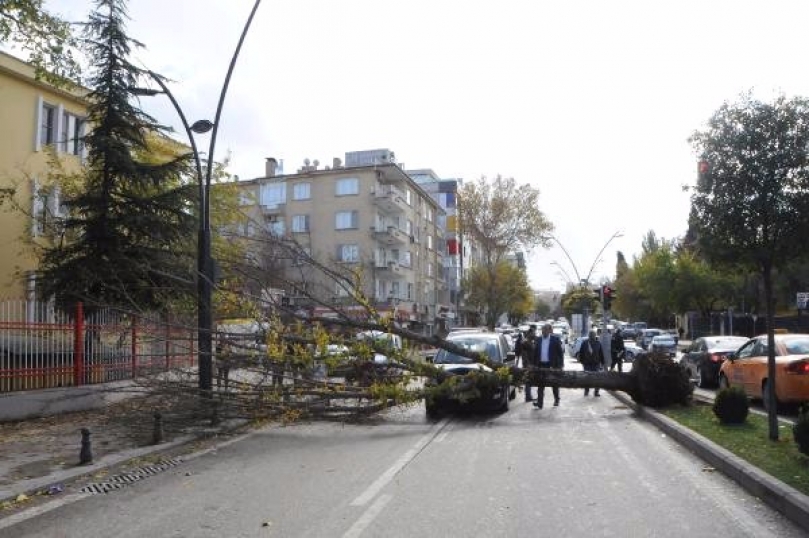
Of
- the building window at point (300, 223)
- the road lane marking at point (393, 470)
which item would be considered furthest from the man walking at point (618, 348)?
the building window at point (300, 223)

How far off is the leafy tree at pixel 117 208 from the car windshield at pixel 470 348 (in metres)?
6.88

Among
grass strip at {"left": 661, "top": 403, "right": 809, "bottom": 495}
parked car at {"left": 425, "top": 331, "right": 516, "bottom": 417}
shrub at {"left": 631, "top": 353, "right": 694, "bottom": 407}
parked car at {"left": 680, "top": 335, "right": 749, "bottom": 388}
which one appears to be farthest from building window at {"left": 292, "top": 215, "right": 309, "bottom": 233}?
grass strip at {"left": 661, "top": 403, "right": 809, "bottom": 495}

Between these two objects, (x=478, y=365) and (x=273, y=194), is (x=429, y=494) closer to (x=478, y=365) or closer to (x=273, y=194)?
(x=478, y=365)

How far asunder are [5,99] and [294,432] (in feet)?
59.7

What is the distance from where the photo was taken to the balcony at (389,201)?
184ft

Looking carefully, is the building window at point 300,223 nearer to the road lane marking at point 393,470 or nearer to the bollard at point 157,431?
the road lane marking at point 393,470

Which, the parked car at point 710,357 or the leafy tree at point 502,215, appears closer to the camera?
the parked car at point 710,357

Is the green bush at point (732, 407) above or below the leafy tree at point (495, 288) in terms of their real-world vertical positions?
below

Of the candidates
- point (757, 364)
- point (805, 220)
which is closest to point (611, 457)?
point (805, 220)

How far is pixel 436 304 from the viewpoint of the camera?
77000 mm

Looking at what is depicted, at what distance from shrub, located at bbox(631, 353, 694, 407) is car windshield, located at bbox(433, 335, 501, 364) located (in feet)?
10.2

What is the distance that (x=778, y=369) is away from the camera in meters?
13.5

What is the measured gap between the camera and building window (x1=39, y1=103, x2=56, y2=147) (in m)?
25.9

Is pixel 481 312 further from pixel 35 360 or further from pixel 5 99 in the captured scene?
pixel 35 360
